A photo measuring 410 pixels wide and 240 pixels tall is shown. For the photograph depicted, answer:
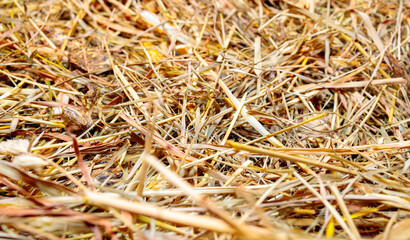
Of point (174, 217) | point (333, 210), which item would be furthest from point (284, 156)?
point (174, 217)

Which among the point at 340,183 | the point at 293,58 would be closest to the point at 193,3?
the point at 293,58

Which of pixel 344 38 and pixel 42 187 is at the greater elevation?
pixel 344 38

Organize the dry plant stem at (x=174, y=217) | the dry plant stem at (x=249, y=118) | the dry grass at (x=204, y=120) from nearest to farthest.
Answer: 1. the dry plant stem at (x=174, y=217)
2. the dry grass at (x=204, y=120)
3. the dry plant stem at (x=249, y=118)

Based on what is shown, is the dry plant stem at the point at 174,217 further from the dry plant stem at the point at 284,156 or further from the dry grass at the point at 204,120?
the dry plant stem at the point at 284,156

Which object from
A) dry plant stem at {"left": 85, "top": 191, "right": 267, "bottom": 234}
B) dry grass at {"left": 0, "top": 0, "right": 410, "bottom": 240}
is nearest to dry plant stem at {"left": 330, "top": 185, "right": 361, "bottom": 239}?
dry grass at {"left": 0, "top": 0, "right": 410, "bottom": 240}

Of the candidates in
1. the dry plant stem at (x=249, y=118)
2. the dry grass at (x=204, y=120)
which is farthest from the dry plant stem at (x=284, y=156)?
the dry plant stem at (x=249, y=118)

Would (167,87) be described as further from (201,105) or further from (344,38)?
(344,38)

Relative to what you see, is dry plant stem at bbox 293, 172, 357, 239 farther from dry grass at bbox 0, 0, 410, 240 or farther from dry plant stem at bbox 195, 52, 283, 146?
dry plant stem at bbox 195, 52, 283, 146

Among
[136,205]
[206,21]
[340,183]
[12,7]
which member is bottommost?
[340,183]
